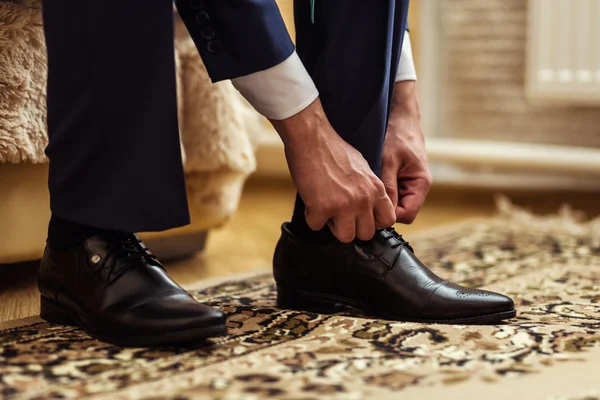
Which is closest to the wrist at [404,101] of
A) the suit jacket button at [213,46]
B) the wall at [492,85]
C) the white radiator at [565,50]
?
the suit jacket button at [213,46]

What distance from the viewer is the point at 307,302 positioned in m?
0.84

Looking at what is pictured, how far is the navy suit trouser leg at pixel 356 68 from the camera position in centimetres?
77

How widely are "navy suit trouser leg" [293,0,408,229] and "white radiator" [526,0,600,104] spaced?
3.39 ft

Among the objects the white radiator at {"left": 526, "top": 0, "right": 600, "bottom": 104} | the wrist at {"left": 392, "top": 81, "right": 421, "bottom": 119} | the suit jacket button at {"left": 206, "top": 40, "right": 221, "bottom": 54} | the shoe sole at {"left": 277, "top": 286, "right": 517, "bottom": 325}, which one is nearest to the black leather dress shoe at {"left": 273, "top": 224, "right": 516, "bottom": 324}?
the shoe sole at {"left": 277, "top": 286, "right": 517, "bottom": 325}

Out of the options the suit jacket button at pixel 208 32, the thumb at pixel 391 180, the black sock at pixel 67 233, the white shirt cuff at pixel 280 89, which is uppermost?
the suit jacket button at pixel 208 32

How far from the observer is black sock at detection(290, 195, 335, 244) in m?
0.82

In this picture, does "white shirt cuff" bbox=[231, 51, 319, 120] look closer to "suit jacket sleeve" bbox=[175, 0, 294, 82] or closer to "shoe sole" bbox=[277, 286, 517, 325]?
"suit jacket sleeve" bbox=[175, 0, 294, 82]

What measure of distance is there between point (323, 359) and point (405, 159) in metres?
0.27

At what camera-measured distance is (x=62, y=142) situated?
667 millimetres

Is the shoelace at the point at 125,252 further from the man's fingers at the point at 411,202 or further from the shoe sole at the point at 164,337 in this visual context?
the man's fingers at the point at 411,202

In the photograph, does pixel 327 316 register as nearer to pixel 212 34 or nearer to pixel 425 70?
pixel 212 34

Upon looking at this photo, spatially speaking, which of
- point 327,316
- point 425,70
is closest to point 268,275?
point 327,316

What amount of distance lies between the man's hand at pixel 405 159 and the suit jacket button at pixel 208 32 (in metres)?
0.24

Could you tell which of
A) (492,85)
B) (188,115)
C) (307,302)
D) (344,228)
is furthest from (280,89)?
(492,85)
